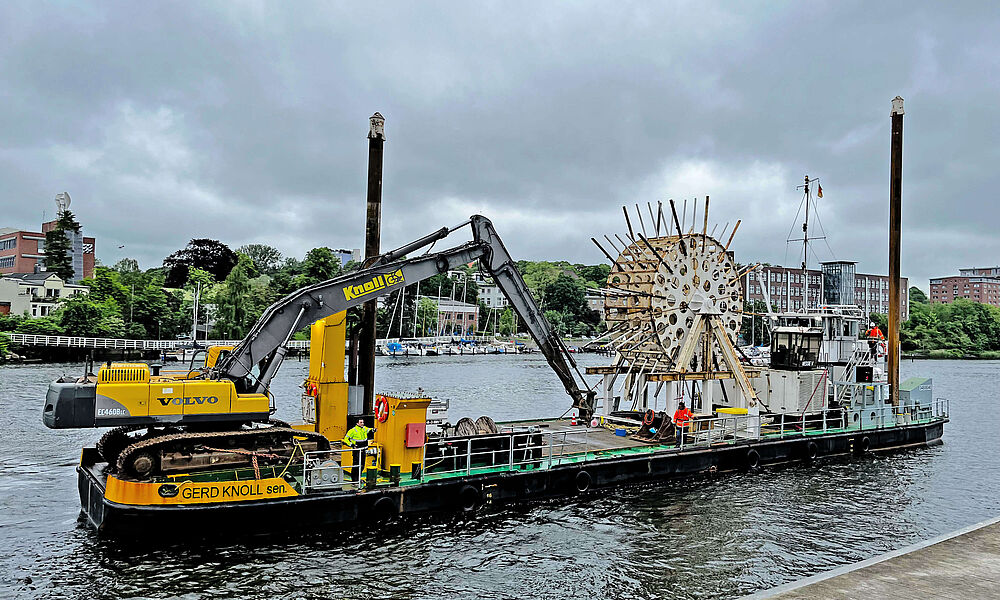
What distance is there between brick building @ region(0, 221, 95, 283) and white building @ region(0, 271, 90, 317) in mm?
13151

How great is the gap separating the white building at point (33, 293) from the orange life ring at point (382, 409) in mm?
77379

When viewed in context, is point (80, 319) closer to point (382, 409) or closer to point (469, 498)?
point (382, 409)

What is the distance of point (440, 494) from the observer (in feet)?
51.7

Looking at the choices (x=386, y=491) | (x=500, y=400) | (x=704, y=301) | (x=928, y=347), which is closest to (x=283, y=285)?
(x=500, y=400)

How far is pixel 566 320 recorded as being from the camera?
12369cm

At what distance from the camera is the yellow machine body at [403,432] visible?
15.5 m

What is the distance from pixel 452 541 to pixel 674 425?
8698mm

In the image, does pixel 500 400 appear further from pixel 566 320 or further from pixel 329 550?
pixel 566 320

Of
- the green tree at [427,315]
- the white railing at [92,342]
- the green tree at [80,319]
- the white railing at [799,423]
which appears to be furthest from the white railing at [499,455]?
the green tree at [427,315]

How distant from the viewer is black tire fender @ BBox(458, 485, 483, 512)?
632 inches

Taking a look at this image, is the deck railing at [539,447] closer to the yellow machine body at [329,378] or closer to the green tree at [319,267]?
the yellow machine body at [329,378]

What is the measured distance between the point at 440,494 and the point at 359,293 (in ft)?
16.3

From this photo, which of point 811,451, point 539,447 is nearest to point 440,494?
point 539,447

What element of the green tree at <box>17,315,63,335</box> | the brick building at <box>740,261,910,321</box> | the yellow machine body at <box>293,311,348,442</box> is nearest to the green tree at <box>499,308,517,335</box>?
the brick building at <box>740,261,910,321</box>
